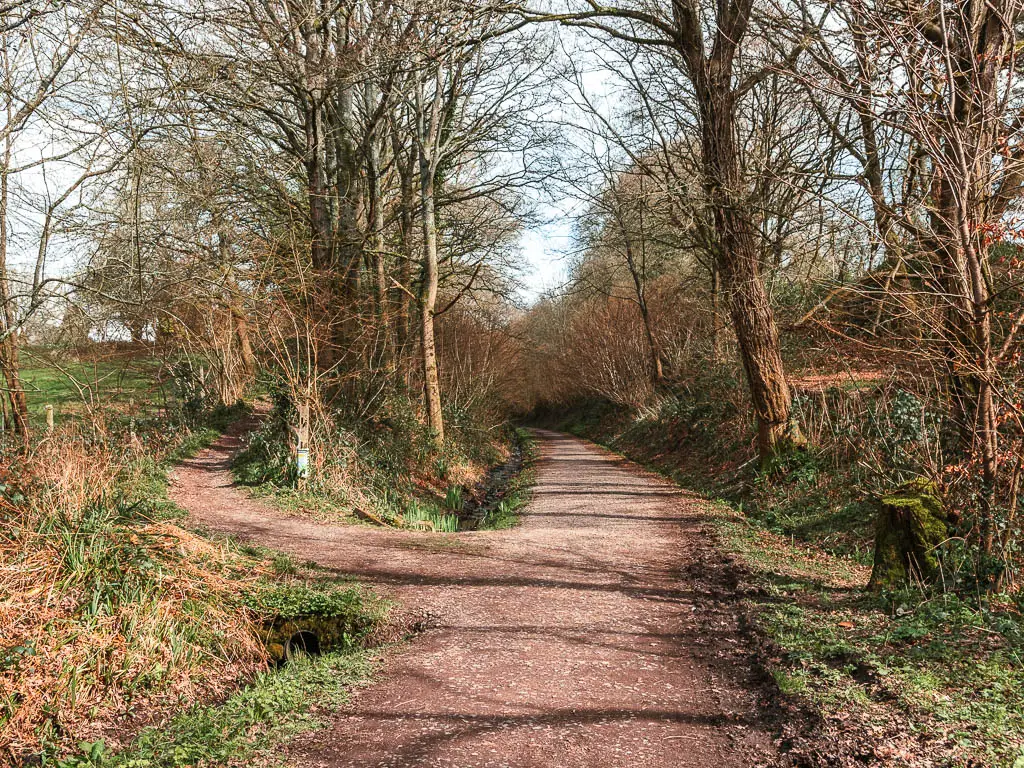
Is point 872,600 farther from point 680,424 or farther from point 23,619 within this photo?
point 680,424

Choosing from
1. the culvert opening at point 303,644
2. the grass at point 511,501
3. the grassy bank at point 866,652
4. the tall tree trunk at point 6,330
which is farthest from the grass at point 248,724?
the grass at point 511,501

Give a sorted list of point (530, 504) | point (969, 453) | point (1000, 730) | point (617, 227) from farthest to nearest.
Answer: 1. point (617, 227)
2. point (530, 504)
3. point (969, 453)
4. point (1000, 730)

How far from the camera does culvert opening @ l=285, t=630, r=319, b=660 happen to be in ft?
19.3

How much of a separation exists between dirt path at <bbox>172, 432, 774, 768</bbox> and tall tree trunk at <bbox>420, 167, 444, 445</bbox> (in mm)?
6507

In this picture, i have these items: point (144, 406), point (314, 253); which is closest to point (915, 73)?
point (314, 253)

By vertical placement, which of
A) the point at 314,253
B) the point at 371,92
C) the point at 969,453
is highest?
the point at 371,92

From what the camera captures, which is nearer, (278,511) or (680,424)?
(278,511)

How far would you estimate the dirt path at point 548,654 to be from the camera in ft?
13.1

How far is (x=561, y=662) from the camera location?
5.14 metres

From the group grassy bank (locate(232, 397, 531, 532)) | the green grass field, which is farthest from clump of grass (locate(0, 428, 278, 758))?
the green grass field

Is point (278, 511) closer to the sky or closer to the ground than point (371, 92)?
closer to the ground

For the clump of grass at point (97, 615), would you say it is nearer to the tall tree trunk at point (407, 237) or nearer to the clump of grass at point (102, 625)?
the clump of grass at point (102, 625)

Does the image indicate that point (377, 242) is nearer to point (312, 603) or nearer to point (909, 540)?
point (312, 603)

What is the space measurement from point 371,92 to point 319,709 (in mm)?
15132
